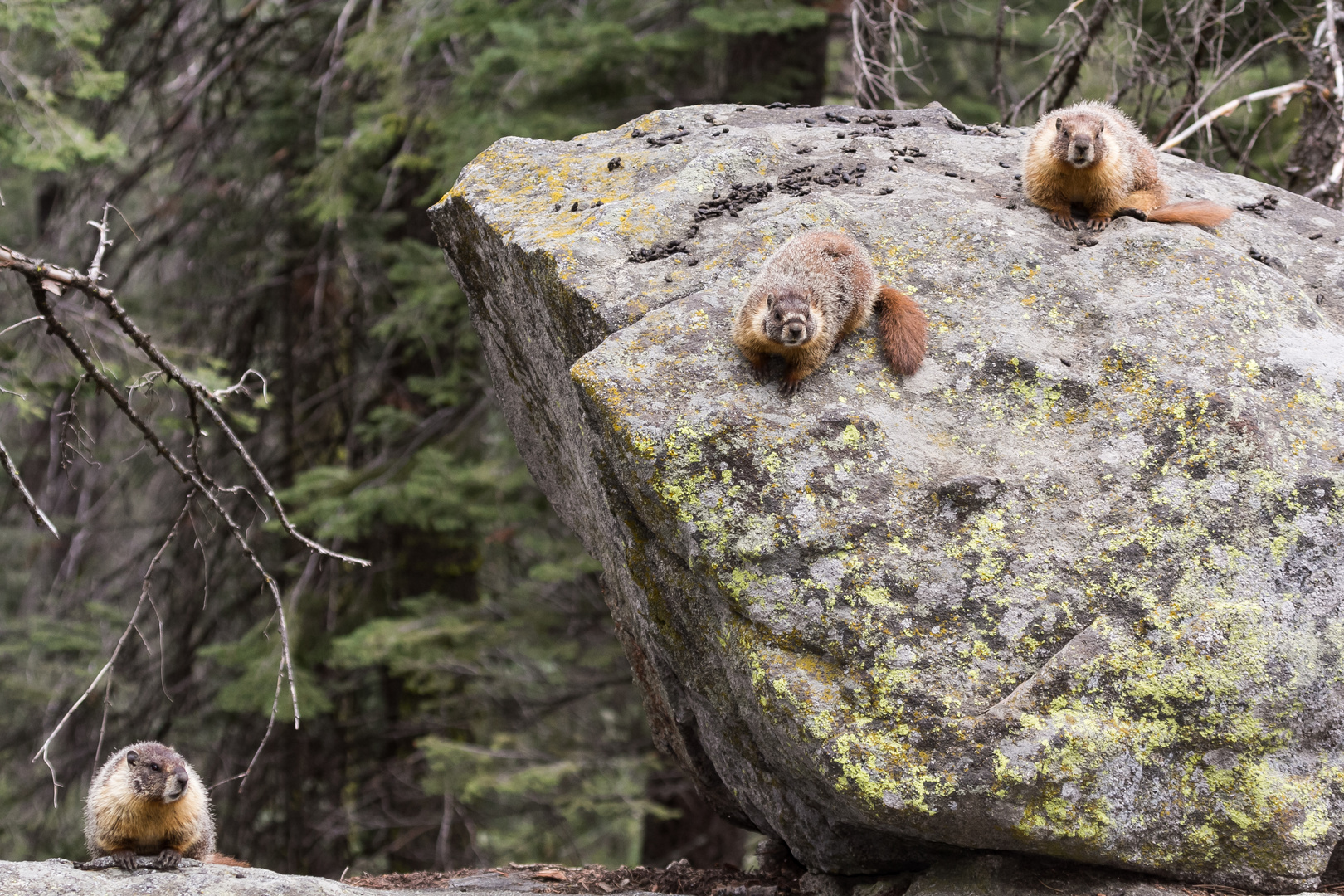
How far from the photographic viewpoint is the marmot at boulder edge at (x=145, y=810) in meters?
4.28

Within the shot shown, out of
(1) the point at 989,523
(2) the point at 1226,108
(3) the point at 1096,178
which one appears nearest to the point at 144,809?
→ (1) the point at 989,523

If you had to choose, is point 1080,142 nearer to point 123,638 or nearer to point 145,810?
point 123,638

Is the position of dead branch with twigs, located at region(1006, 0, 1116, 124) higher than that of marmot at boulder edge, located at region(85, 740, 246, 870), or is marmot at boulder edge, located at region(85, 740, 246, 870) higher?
dead branch with twigs, located at region(1006, 0, 1116, 124)

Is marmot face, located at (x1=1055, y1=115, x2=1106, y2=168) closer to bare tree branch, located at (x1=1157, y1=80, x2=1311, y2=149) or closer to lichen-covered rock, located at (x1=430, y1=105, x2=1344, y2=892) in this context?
lichen-covered rock, located at (x1=430, y1=105, x2=1344, y2=892)

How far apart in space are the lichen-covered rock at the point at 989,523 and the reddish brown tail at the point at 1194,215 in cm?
9

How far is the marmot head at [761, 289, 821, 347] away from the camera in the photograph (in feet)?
12.4

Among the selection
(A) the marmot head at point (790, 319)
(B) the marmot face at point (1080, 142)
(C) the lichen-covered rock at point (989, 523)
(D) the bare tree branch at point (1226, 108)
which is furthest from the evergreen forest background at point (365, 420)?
(A) the marmot head at point (790, 319)

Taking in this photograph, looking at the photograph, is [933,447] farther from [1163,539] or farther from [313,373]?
[313,373]

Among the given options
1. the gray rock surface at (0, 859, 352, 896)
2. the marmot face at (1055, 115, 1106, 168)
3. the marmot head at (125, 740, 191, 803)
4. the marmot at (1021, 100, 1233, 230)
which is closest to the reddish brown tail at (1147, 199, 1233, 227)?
the marmot at (1021, 100, 1233, 230)

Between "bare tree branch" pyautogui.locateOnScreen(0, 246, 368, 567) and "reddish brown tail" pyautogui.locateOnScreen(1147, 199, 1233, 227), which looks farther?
"reddish brown tail" pyautogui.locateOnScreen(1147, 199, 1233, 227)

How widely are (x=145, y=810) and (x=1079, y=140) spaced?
15.7 ft

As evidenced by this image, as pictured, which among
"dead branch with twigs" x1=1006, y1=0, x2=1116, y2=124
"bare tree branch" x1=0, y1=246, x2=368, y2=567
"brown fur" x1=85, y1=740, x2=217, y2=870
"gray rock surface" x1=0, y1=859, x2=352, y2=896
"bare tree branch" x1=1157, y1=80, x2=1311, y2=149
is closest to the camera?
"gray rock surface" x1=0, y1=859, x2=352, y2=896

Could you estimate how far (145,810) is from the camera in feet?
14.1

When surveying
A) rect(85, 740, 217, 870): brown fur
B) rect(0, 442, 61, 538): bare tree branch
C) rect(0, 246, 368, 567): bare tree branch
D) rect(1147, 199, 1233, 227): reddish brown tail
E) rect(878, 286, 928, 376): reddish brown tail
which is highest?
rect(1147, 199, 1233, 227): reddish brown tail
